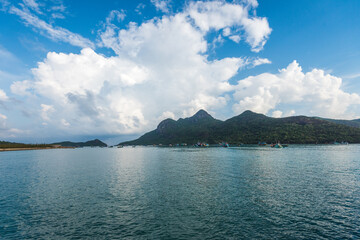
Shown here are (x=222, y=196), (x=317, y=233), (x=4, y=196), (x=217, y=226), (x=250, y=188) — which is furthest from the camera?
(x=250, y=188)

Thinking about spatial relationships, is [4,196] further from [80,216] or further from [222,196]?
[222,196]

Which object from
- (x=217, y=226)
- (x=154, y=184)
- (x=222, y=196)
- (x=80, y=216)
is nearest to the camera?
(x=217, y=226)

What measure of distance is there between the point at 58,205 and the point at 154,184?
A: 74.9ft

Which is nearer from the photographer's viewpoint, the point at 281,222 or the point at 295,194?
the point at 281,222

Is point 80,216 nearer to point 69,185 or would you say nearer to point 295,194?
point 69,185

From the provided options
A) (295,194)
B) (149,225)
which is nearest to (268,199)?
(295,194)

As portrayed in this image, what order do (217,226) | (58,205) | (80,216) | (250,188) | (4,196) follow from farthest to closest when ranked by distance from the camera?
(250,188), (4,196), (58,205), (80,216), (217,226)

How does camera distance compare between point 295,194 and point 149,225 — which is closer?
point 149,225

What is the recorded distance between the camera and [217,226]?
80.5ft

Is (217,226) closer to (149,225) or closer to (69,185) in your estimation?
(149,225)

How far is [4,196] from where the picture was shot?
40156mm

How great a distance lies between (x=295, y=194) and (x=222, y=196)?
16.0 m

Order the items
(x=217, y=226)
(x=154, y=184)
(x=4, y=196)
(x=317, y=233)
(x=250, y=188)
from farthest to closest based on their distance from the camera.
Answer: (x=154, y=184)
(x=250, y=188)
(x=4, y=196)
(x=217, y=226)
(x=317, y=233)

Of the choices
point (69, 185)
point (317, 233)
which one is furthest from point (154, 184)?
point (317, 233)
